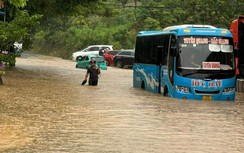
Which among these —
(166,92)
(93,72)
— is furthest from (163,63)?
(93,72)

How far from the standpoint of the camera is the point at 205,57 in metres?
20.9

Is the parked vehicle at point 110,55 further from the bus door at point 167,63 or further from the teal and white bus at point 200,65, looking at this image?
the teal and white bus at point 200,65

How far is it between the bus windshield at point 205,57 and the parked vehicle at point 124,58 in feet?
92.3

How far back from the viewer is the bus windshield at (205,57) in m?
20.7

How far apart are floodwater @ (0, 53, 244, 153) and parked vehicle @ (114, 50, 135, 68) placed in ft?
90.9

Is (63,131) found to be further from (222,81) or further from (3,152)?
(222,81)

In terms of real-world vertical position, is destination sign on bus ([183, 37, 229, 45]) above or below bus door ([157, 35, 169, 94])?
above

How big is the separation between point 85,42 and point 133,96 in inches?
1814

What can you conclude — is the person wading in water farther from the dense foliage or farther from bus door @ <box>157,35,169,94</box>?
the dense foliage


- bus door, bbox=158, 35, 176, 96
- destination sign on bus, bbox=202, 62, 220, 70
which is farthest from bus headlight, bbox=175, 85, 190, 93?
destination sign on bus, bbox=202, 62, 220, 70

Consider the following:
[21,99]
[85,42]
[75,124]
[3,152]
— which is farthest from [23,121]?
[85,42]

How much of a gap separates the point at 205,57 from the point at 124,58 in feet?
96.0

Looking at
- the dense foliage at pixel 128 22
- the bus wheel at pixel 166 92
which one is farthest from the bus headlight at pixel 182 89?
the dense foliage at pixel 128 22

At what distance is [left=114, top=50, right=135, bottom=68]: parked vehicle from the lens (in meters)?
49.5
